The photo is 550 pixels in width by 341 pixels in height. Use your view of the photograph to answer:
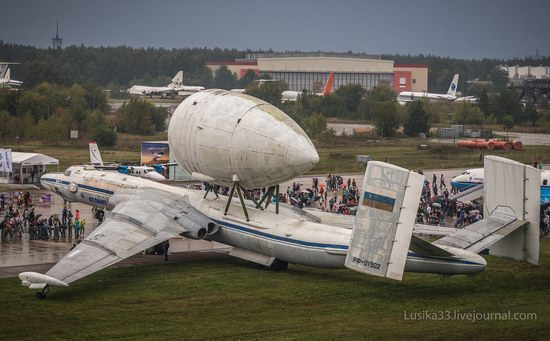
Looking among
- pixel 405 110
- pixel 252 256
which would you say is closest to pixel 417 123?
pixel 405 110

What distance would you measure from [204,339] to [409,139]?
8126 centimetres

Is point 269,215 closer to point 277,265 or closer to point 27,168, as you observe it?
point 277,265

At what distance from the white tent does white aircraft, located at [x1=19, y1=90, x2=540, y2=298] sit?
59.1 ft

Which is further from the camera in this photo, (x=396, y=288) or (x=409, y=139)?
(x=409, y=139)

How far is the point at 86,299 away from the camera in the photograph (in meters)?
33.3

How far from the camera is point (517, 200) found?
110 feet

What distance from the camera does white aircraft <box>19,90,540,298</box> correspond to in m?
31.8

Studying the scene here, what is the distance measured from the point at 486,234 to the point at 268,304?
7785 mm

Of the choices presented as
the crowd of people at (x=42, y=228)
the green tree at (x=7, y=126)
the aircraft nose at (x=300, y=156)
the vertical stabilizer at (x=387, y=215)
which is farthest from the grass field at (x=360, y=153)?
the vertical stabilizer at (x=387, y=215)

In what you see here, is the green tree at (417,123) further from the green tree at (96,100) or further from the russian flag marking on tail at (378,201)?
the russian flag marking on tail at (378,201)

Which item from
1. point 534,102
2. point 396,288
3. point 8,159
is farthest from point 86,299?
point 534,102

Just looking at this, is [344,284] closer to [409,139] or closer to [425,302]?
[425,302]

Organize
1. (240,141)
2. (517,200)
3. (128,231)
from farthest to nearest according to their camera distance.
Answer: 1. (128,231)
2. (240,141)
3. (517,200)

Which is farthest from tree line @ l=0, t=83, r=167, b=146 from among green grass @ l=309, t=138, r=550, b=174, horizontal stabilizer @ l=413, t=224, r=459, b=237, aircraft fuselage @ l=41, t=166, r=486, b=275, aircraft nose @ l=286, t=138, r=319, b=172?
aircraft nose @ l=286, t=138, r=319, b=172
